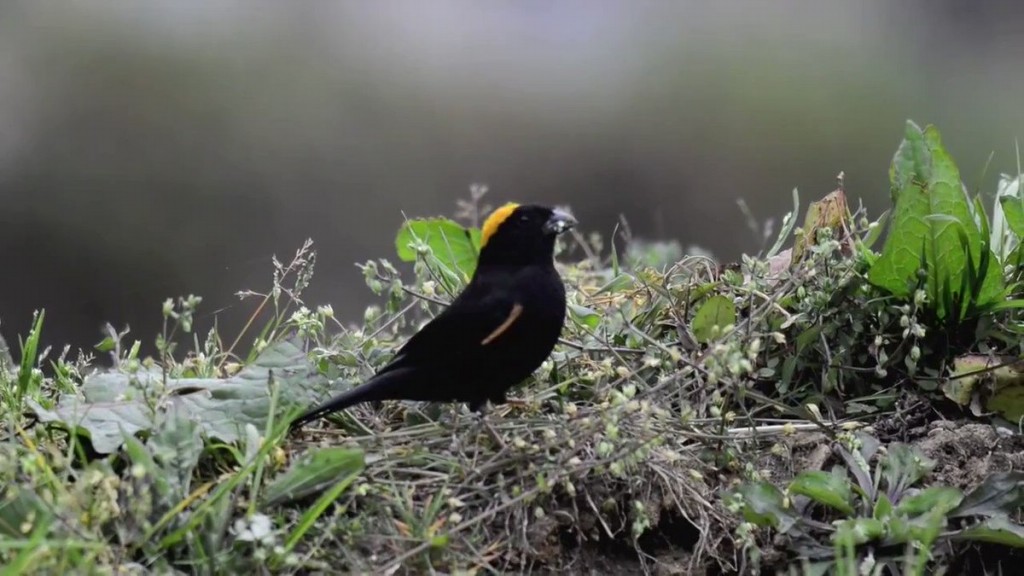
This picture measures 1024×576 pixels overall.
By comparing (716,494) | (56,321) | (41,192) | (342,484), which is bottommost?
(56,321)

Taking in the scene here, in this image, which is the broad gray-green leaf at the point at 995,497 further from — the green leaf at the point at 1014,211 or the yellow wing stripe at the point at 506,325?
the yellow wing stripe at the point at 506,325

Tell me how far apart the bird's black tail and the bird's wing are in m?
0.08

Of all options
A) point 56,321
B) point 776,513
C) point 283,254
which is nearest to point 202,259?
point 283,254

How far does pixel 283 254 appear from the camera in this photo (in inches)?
381

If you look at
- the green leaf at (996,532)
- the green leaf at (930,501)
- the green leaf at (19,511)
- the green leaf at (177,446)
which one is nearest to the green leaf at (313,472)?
the green leaf at (177,446)

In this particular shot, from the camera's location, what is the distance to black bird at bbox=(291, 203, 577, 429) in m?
3.41

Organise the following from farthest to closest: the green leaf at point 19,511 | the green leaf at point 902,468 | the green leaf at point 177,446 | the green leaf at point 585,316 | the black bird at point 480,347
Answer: the green leaf at point 585,316 → the black bird at point 480,347 → the green leaf at point 902,468 → the green leaf at point 177,446 → the green leaf at point 19,511

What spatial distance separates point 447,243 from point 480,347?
0.90 metres

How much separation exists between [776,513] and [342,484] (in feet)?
3.98

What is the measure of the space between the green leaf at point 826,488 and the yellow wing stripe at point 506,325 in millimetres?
962

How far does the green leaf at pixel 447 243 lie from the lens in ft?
13.8

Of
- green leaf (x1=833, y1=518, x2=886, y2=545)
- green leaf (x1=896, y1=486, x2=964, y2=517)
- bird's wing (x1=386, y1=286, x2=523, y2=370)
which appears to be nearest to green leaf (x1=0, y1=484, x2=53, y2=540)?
bird's wing (x1=386, y1=286, x2=523, y2=370)

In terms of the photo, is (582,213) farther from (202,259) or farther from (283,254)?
(202,259)

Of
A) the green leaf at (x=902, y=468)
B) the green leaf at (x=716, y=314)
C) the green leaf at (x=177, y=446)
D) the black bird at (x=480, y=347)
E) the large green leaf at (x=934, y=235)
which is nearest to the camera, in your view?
the green leaf at (x=177, y=446)
